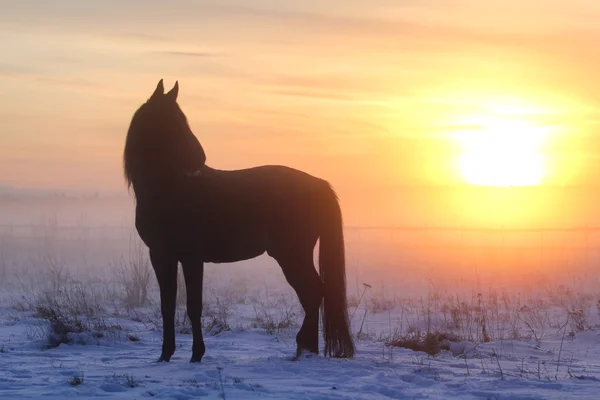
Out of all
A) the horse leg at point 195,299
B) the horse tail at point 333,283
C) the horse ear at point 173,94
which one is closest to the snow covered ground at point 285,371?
the horse leg at point 195,299

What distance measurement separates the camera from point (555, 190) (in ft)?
375

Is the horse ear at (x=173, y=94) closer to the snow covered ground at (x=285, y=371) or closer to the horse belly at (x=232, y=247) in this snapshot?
the horse belly at (x=232, y=247)

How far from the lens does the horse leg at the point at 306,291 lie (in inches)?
293

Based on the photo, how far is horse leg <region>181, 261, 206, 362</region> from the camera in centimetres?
708

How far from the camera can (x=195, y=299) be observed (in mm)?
7184

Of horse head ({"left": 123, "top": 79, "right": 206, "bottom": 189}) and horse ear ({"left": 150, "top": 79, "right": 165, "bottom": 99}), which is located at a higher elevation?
horse ear ({"left": 150, "top": 79, "right": 165, "bottom": 99})

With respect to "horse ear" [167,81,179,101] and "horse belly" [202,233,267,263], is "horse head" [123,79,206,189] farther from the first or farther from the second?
"horse belly" [202,233,267,263]

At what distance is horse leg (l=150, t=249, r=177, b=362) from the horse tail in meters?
1.54

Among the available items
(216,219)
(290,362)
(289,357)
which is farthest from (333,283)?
(216,219)

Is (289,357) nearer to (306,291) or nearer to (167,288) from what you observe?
(306,291)

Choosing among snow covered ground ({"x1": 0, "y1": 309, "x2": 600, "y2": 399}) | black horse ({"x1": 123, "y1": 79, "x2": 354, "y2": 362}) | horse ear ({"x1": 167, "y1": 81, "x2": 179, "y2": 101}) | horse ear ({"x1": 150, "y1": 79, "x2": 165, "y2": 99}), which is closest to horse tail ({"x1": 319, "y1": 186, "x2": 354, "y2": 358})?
black horse ({"x1": 123, "y1": 79, "x2": 354, "y2": 362})

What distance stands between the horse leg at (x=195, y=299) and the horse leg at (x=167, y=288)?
0.46 ft

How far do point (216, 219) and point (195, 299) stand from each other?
80 centimetres

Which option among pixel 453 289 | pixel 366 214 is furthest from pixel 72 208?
pixel 453 289
